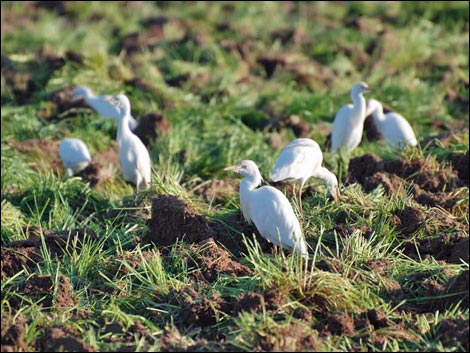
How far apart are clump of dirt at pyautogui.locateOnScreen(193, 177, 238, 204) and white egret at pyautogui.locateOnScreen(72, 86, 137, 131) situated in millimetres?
2504

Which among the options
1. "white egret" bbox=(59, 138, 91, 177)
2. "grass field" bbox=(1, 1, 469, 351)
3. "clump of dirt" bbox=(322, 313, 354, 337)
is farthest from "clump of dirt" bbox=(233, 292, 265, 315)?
"white egret" bbox=(59, 138, 91, 177)

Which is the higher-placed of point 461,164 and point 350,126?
point 461,164

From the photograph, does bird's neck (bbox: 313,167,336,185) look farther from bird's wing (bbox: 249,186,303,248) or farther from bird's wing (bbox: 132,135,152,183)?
bird's wing (bbox: 132,135,152,183)

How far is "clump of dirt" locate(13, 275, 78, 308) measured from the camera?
6.56 m

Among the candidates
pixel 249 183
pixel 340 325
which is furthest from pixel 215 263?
pixel 340 325

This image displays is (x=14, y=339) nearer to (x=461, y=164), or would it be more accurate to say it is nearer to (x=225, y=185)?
(x=225, y=185)

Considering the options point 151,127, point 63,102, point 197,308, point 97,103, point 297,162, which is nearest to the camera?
point 197,308

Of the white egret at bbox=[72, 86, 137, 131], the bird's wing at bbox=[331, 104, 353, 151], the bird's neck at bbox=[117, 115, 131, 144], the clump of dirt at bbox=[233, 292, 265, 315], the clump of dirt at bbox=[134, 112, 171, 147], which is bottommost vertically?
the white egret at bbox=[72, 86, 137, 131]

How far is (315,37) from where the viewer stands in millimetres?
16188

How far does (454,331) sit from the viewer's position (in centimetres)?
594

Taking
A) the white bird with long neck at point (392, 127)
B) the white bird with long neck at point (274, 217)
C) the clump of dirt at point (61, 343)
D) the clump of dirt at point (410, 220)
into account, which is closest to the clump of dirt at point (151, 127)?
the white bird with long neck at point (392, 127)

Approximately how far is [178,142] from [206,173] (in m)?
0.76

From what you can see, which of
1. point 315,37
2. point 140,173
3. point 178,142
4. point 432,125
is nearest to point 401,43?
point 315,37

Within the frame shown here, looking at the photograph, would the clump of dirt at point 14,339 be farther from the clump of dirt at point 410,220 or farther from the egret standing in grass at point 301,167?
the clump of dirt at point 410,220
